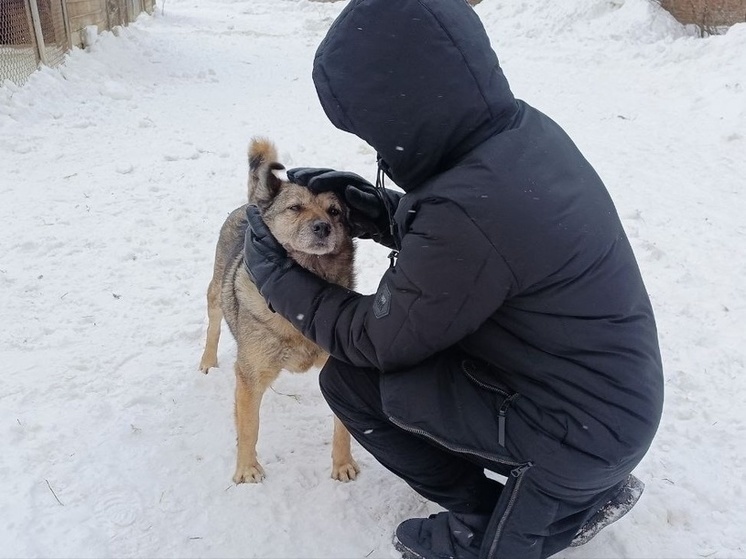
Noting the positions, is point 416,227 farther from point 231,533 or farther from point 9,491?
point 9,491

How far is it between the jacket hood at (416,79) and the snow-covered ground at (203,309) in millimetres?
1664

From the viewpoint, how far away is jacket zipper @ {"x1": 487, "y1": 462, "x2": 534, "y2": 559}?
2102 mm

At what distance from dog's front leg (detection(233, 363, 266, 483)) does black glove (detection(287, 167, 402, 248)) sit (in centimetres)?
89

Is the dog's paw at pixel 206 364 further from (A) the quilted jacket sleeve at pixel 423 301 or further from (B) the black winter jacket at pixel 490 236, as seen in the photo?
(B) the black winter jacket at pixel 490 236

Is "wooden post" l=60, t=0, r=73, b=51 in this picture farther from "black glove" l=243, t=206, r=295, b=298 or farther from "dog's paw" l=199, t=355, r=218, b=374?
"black glove" l=243, t=206, r=295, b=298

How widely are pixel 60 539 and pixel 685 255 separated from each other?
4503 mm

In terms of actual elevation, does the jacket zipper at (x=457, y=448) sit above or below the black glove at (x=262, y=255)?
below

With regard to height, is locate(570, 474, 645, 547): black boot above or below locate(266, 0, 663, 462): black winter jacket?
below

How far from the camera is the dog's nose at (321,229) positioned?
2791mm

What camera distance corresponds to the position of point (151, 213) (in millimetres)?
5641

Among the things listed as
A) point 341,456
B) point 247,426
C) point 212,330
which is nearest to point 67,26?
point 212,330

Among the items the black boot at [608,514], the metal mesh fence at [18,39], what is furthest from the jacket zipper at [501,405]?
the metal mesh fence at [18,39]

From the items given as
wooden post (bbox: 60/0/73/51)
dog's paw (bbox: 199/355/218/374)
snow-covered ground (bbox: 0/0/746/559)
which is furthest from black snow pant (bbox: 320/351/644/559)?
wooden post (bbox: 60/0/73/51)

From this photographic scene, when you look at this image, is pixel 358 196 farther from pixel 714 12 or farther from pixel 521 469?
pixel 714 12
